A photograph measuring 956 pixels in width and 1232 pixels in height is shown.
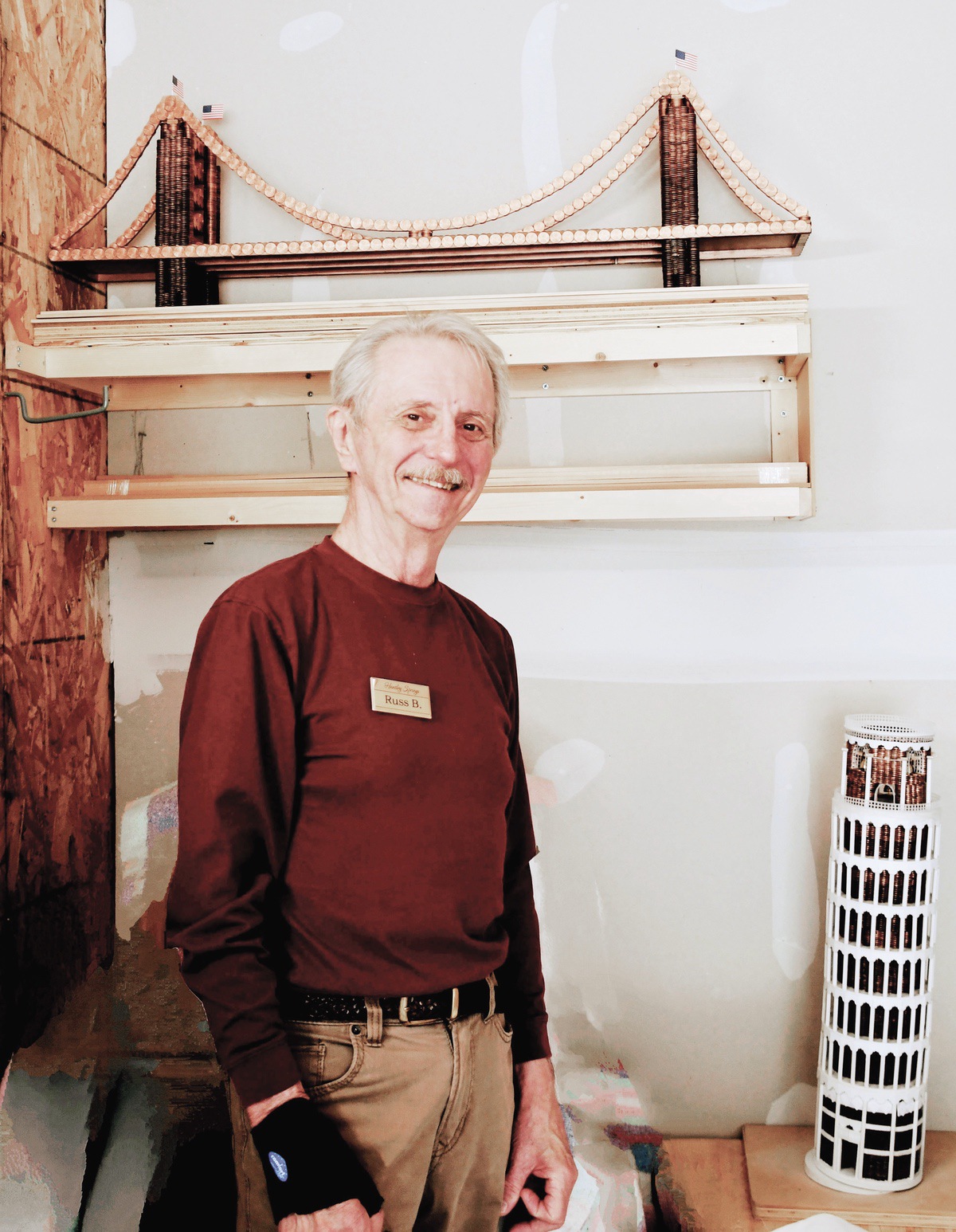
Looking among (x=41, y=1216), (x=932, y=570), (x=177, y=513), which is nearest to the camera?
(x=41, y=1216)

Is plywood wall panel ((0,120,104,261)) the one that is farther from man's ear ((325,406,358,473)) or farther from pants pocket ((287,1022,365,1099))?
pants pocket ((287,1022,365,1099))

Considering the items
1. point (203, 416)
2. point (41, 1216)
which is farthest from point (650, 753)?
point (41, 1216)

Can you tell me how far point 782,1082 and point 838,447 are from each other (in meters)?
1.43

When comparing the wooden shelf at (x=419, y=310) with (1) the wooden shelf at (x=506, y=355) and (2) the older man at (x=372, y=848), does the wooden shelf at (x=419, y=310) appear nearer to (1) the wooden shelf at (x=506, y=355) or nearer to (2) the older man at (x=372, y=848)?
(1) the wooden shelf at (x=506, y=355)

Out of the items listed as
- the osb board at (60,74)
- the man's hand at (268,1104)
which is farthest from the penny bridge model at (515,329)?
the man's hand at (268,1104)

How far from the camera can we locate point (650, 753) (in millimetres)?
2090

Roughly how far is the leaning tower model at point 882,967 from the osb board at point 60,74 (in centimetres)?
209

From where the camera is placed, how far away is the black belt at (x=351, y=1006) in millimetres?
1046

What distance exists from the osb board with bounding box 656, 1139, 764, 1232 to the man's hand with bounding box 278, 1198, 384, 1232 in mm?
1133

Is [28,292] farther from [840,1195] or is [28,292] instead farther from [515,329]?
[840,1195]

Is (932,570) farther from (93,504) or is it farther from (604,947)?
(93,504)

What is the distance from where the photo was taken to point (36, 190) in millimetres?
1887

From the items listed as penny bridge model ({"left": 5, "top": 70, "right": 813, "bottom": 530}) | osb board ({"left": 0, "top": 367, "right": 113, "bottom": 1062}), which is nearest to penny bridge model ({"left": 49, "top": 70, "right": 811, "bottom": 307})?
penny bridge model ({"left": 5, "top": 70, "right": 813, "bottom": 530})

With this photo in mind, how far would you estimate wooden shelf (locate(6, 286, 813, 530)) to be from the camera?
178 centimetres
